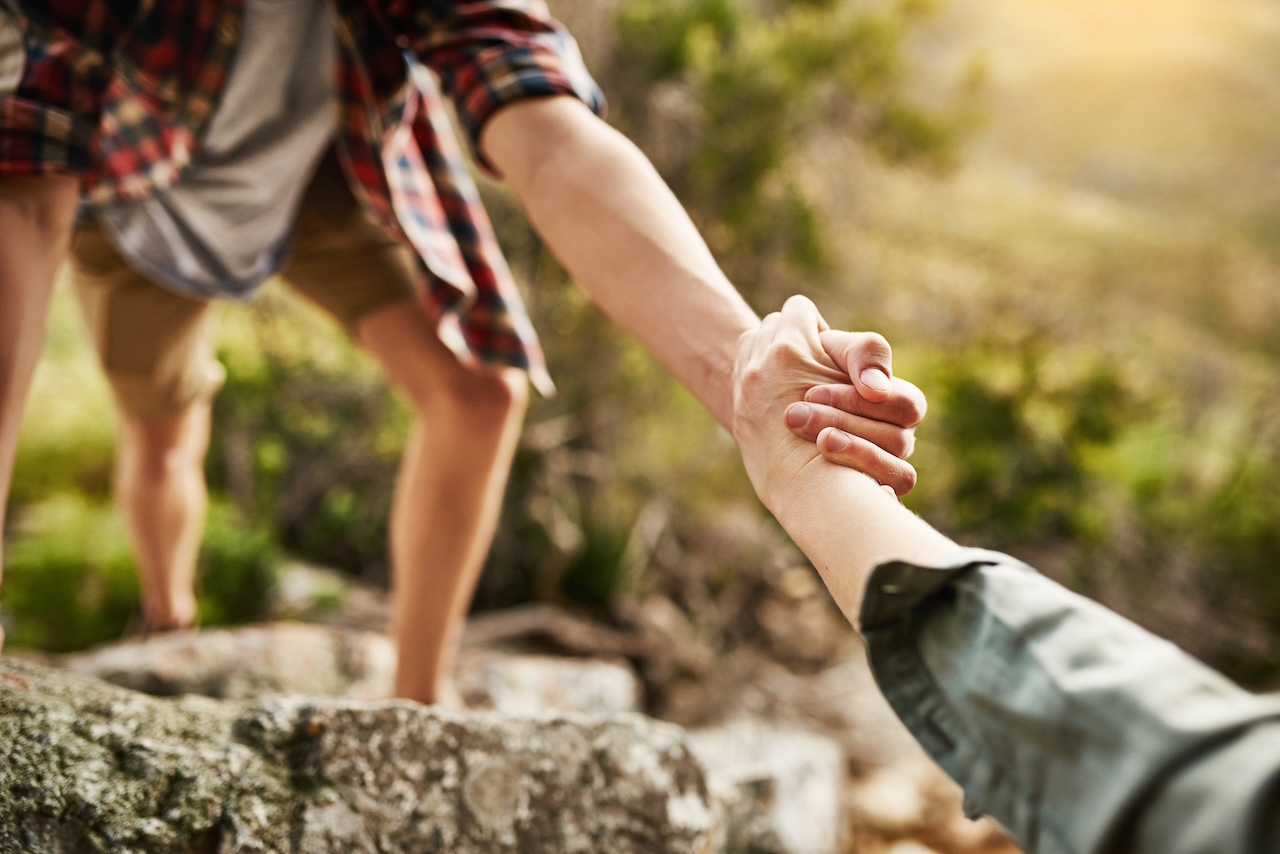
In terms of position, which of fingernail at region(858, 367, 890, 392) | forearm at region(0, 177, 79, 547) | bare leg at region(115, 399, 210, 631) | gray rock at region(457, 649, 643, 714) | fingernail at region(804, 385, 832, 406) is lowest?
gray rock at region(457, 649, 643, 714)

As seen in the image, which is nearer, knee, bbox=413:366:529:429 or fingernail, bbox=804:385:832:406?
fingernail, bbox=804:385:832:406

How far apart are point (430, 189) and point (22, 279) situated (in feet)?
2.49

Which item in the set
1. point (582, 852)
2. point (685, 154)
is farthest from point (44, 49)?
point (685, 154)

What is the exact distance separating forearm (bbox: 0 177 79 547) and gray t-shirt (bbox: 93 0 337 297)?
0.34 meters

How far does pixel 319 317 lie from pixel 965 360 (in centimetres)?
281

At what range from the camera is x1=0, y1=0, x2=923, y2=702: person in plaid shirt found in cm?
113

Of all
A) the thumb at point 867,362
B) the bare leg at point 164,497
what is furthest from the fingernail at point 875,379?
the bare leg at point 164,497

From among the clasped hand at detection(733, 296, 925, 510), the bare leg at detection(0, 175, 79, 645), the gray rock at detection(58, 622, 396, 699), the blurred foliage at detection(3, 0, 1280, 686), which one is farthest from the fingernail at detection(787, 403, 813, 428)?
the blurred foliage at detection(3, 0, 1280, 686)

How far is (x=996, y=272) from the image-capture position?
5.36m

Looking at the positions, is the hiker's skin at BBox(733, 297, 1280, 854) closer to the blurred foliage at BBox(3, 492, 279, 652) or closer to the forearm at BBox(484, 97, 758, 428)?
the forearm at BBox(484, 97, 758, 428)

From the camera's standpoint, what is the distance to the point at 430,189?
173 cm

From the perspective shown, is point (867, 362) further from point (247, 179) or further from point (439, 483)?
point (247, 179)

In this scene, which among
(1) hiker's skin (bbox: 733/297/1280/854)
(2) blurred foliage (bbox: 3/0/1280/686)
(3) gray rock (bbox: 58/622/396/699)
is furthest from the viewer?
(2) blurred foliage (bbox: 3/0/1280/686)

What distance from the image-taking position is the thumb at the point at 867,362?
35.9 inches
